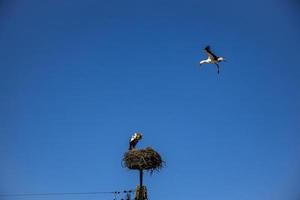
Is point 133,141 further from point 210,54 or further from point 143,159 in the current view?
point 210,54

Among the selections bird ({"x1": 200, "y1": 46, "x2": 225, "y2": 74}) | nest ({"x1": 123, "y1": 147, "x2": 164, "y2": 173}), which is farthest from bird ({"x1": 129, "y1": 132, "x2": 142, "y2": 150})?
bird ({"x1": 200, "y1": 46, "x2": 225, "y2": 74})

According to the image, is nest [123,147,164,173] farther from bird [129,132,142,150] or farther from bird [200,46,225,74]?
bird [200,46,225,74]

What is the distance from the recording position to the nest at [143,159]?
2683 cm

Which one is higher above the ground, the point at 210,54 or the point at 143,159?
the point at 210,54

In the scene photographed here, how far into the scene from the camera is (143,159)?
2680cm

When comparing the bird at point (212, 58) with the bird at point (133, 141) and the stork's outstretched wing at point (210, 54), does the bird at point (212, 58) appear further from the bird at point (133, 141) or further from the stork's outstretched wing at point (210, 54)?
the bird at point (133, 141)

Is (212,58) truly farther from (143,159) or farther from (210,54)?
(143,159)

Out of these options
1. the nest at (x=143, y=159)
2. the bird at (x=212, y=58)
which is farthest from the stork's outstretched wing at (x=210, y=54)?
the nest at (x=143, y=159)

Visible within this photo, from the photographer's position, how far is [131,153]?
2723cm

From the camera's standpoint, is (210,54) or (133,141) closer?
(210,54)

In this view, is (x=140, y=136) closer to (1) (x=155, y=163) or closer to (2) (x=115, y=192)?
(1) (x=155, y=163)

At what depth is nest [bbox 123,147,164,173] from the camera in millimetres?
26828

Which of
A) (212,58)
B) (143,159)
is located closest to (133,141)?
(143,159)

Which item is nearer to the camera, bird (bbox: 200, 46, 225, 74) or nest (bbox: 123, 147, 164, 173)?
bird (bbox: 200, 46, 225, 74)
